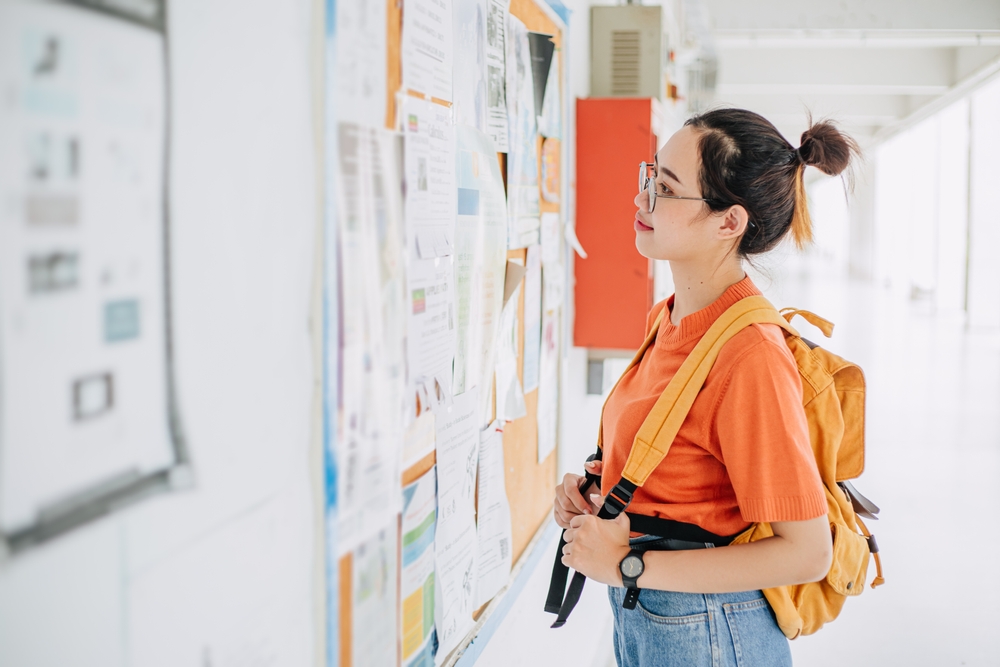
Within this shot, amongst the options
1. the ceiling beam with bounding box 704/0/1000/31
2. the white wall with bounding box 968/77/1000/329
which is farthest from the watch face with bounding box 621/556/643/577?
the white wall with bounding box 968/77/1000/329

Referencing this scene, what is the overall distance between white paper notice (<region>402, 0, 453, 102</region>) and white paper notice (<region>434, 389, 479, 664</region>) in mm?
511

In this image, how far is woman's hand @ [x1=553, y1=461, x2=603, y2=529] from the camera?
1.47 meters

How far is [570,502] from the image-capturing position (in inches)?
58.6

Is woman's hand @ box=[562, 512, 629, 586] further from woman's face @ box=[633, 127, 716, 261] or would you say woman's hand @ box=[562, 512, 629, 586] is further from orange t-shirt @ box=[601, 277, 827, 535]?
woman's face @ box=[633, 127, 716, 261]

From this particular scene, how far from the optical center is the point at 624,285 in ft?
8.28

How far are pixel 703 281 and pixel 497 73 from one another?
1.86 feet

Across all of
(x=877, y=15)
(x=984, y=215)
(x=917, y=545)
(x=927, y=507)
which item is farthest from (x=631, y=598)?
(x=984, y=215)

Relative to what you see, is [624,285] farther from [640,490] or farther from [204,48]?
[204,48]

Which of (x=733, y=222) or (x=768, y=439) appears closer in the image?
(x=768, y=439)

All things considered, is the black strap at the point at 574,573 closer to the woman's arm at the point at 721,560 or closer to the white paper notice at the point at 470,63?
the woman's arm at the point at 721,560

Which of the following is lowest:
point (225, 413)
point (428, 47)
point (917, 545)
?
point (917, 545)

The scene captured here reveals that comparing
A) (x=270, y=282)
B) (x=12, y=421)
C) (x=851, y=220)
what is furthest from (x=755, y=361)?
(x=851, y=220)

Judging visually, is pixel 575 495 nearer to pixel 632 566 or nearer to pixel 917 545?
pixel 632 566

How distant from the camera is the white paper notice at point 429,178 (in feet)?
3.58
